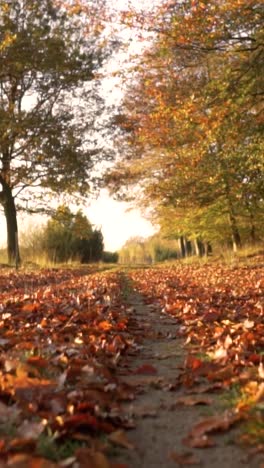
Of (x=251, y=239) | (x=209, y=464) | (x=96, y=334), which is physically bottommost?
(x=209, y=464)

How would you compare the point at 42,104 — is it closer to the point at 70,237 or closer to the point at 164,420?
the point at 70,237

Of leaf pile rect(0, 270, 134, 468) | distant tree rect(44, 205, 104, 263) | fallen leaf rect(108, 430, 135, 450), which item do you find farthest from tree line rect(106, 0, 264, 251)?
fallen leaf rect(108, 430, 135, 450)

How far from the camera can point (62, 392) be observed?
3076 mm

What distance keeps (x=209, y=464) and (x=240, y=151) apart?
15.3 metres

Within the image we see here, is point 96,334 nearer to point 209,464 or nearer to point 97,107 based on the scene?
point 209,464

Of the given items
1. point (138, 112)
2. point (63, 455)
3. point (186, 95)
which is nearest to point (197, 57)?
point (186, 95)

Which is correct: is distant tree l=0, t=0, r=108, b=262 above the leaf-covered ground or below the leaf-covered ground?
above

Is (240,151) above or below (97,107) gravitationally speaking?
below

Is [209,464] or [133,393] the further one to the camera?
[133,393]

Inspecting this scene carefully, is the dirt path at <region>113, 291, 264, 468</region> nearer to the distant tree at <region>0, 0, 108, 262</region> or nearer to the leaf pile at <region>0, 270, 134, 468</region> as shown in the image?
the leaf pile at <region>0, 270, 134, 468</region>

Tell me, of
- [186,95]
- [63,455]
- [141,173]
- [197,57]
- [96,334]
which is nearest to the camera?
[63,455]

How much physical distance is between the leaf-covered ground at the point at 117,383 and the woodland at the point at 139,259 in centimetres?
1

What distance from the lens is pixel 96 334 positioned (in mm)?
5039

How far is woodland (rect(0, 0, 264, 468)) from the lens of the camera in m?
2.72
